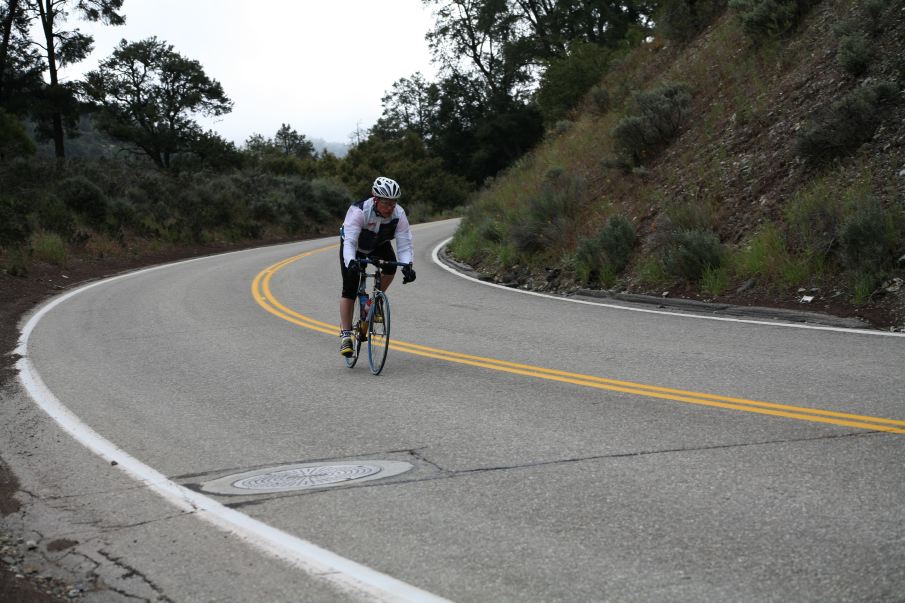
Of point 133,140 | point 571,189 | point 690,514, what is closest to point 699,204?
point 571,189

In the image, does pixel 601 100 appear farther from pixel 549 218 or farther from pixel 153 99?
pixel 153 99

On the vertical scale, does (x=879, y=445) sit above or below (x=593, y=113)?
below

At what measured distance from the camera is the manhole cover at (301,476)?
548 centimetres

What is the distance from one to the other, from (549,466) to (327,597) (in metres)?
2.06

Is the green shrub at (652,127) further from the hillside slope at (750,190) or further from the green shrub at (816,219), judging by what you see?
the green shrub at (816,219)

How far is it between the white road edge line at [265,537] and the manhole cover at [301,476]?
0.24 meters

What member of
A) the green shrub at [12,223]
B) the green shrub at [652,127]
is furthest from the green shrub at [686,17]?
the green shrub at [12,223]

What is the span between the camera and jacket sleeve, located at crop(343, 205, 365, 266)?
9.12 meters

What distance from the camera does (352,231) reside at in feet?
30.2

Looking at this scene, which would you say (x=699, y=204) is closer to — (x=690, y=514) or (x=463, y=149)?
(x=690, y=514)

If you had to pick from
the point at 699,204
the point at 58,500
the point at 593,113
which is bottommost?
the point at 58,500

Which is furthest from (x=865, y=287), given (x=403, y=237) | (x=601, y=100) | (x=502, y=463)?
(x=601, y=100)

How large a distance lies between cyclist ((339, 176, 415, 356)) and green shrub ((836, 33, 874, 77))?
957cm

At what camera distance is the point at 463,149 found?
71.6 meters
